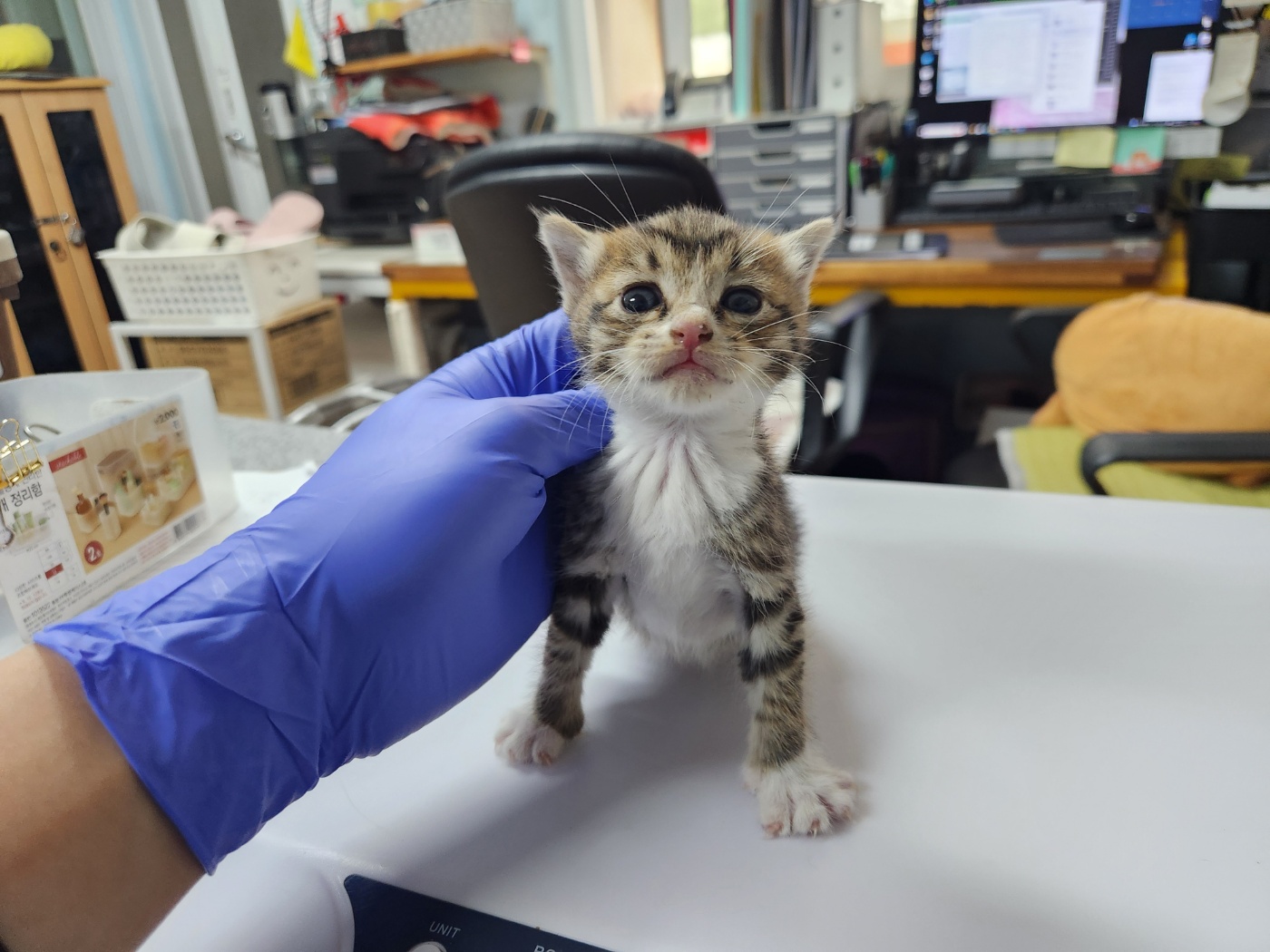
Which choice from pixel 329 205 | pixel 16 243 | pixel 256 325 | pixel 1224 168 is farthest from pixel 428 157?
pixel 1224 168

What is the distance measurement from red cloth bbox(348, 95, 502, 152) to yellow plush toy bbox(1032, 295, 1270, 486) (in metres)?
1.97

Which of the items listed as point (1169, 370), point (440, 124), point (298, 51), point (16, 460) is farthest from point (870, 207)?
point (16, 460)

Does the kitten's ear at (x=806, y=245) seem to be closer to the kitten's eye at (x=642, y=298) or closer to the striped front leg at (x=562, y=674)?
the kitten's eye at (x=642, y=298)

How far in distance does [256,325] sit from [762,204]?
1.37 metres

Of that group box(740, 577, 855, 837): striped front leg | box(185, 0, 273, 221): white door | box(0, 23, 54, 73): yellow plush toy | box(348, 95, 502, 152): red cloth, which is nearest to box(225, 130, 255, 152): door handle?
box(185, 0, 273, 221): white door

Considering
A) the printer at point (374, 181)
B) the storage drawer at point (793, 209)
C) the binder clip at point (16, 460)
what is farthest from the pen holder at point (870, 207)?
the binder clip at point (16, 460)

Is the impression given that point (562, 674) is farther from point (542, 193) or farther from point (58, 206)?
point (542, 193)

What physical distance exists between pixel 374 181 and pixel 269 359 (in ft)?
3.18

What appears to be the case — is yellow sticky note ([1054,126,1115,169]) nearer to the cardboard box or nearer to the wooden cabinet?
the cardboard box

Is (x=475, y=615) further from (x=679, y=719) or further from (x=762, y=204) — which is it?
(x=762, y=204)

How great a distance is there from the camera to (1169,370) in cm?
136

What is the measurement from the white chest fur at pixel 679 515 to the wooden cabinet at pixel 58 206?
0.54 meters

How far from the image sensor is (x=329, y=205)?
266 cm

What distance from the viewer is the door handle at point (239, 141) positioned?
98 cm
